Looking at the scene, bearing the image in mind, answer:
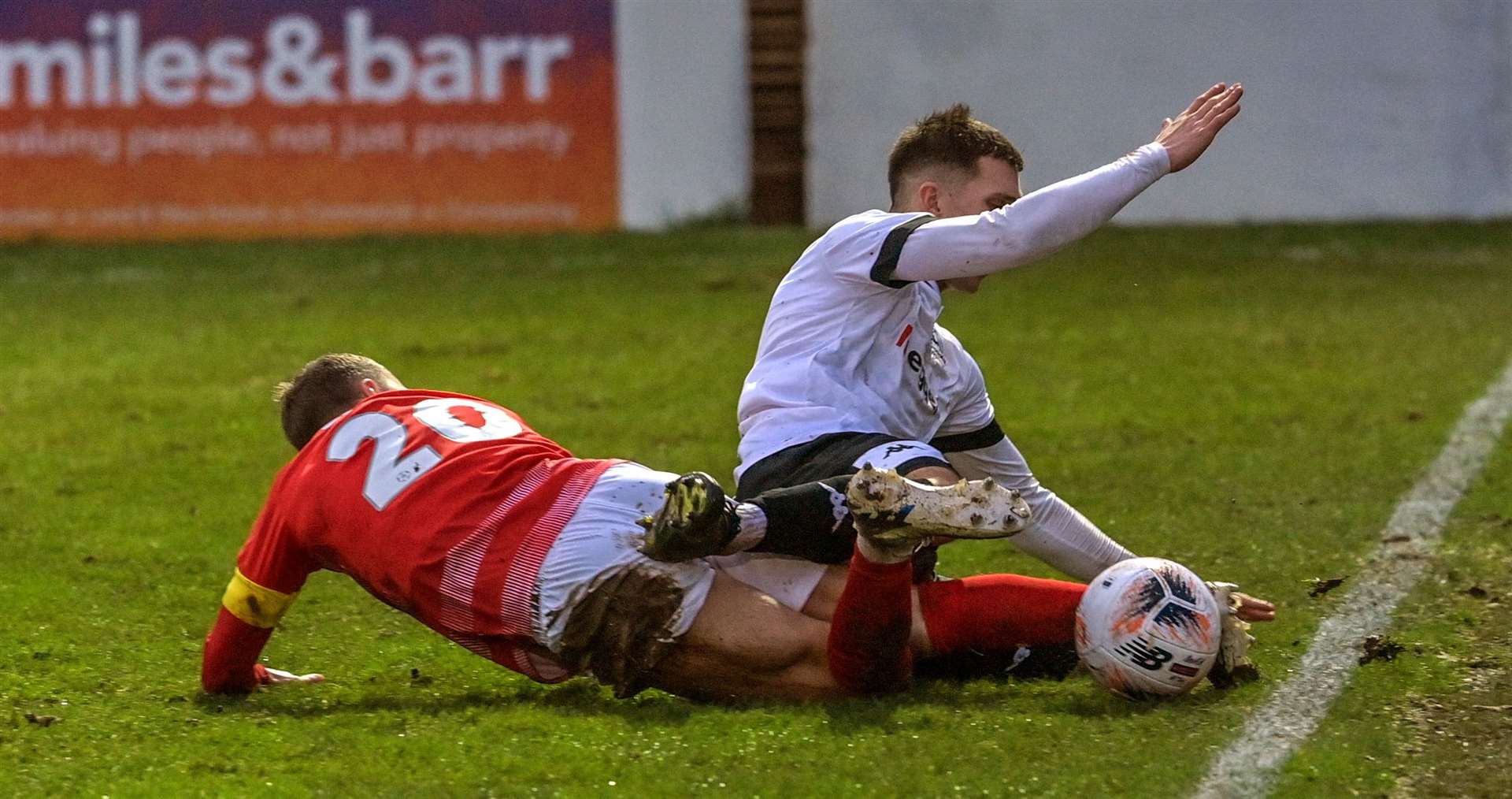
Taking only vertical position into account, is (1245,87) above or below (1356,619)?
above

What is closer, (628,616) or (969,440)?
(628,616)

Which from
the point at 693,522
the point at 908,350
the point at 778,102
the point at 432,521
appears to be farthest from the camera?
the point at 778,102

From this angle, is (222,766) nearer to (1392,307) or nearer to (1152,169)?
(1152,169)

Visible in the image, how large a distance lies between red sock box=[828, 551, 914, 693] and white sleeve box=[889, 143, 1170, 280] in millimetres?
669

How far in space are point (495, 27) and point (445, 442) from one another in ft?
35.1

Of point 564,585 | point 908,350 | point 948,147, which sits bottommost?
point 564,585

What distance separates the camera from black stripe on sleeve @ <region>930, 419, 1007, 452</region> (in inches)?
197

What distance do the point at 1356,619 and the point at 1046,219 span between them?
1463 millimetres

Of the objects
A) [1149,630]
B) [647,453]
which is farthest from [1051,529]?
[647,453]

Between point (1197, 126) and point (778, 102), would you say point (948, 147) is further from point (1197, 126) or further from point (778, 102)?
point (778, 102)

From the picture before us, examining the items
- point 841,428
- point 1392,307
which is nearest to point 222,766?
point 841,428

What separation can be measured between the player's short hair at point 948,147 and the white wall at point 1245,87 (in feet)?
31.9

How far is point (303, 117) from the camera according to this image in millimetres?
14758

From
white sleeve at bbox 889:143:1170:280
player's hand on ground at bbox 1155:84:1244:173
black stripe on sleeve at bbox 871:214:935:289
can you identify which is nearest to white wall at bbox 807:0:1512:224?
player's hand on ground at bbox 1155:84:1244:173
